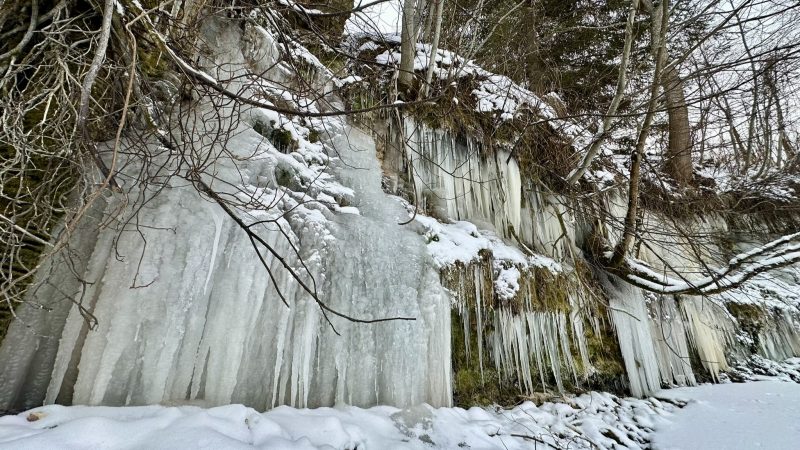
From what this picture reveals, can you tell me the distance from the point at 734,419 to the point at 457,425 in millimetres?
2498

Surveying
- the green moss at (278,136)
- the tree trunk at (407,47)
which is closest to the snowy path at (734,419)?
the green moss at (278,136)

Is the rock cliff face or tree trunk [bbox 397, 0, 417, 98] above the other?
tree trunk [bbox 397, 0, 417, 98]

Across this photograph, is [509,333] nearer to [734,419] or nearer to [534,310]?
[534,310]

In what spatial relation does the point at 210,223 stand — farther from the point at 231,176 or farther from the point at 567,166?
the point at 567,166

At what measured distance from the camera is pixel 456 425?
7.90 feet

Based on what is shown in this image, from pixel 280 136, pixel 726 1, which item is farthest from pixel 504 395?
pixel 726 1

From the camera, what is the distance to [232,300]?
1971 millimetres

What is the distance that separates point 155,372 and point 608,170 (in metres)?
5.49

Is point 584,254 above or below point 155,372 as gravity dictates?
above

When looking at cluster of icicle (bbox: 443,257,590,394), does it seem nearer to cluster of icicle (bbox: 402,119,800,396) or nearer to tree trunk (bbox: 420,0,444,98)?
cluster of icicle (bbox: 402,119,800,396)

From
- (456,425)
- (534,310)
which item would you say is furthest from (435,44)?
(456,425)

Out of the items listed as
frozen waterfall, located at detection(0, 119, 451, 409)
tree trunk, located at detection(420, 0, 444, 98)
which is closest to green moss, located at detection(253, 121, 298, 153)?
frozen waterfall, located at detection(0, 119, 451, 409)

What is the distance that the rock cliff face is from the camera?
163 cm

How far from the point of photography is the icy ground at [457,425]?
1.36 m
